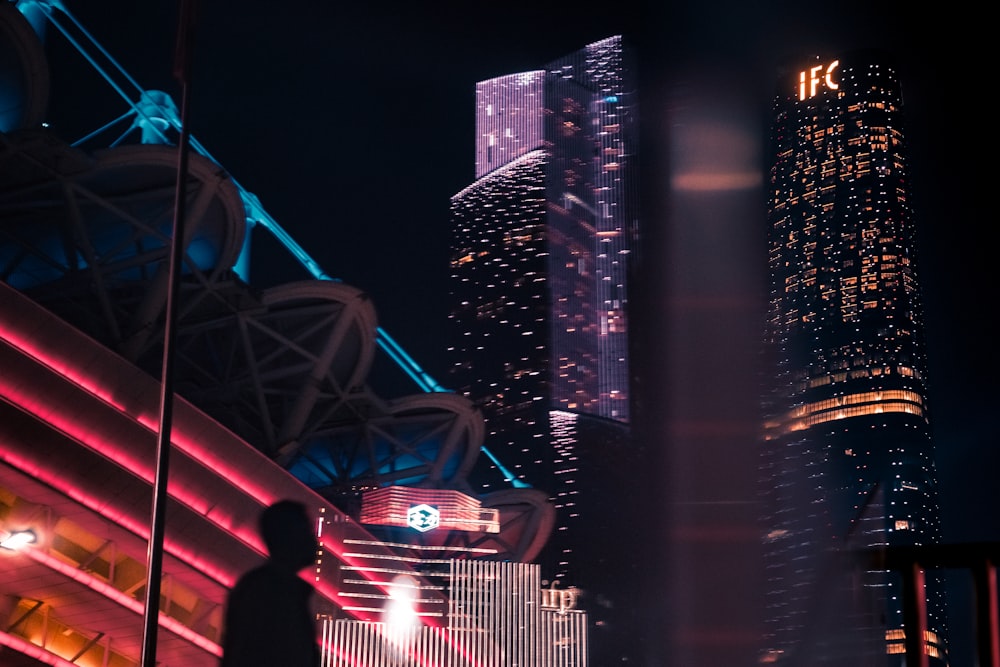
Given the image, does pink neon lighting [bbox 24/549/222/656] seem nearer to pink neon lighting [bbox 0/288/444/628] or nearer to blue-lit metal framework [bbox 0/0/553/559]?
pink neon lighting [bbox 0/288/444/628]

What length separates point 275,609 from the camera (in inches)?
166

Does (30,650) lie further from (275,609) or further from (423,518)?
(275,609)

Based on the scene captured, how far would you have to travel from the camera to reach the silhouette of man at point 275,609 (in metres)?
4.17

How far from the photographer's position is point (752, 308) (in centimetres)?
707

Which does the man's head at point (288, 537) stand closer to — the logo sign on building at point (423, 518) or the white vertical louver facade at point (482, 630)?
the white vertical louver facade at point (482, 630)

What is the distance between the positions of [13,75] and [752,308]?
27815 mm

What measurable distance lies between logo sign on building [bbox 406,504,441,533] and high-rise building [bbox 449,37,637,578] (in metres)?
59.8

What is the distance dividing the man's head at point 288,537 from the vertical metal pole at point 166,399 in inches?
172

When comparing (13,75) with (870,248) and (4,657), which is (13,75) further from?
(870,248)

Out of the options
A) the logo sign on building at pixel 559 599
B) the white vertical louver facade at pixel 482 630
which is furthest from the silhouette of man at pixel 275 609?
the logo sign on building at pixel 559 599

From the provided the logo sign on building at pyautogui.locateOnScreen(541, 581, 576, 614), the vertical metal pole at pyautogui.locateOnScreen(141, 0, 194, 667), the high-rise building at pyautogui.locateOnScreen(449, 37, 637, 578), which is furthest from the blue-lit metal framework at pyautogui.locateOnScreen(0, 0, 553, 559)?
the high-rise building at pyautogui.locateOnScreen(449, 37, 637, 578)

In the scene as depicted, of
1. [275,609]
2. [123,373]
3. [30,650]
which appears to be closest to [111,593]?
[30,650]

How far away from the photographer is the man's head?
4262mm

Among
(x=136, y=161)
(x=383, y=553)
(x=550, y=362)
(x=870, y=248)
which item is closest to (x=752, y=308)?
(x=383, y=553)
